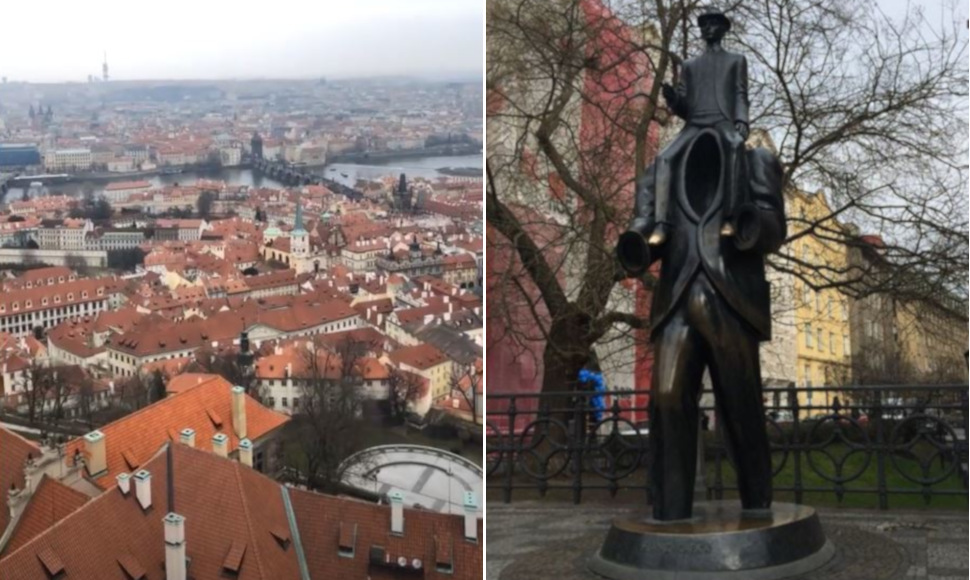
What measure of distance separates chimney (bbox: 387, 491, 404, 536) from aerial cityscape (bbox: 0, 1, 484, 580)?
0.02m

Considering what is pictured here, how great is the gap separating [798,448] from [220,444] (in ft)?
12.5

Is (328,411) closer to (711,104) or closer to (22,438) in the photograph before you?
(22,438)

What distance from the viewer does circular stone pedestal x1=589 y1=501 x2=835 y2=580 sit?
5.26 m

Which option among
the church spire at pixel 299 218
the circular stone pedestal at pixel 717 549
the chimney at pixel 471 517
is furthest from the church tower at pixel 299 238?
the circular stone pedestal at pixel 717 549

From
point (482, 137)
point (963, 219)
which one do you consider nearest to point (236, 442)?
point (482, 137)

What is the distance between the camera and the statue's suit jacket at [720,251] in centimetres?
570

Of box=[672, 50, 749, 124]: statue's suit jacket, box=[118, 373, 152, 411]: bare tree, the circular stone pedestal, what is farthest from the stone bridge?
the circular stone pedestal

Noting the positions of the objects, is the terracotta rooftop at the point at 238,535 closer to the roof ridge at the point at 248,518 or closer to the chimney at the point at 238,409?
the roof ridge at the point at 248,518

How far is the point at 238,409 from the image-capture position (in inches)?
371

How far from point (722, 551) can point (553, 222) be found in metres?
6.15

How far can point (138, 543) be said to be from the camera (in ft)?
28.6

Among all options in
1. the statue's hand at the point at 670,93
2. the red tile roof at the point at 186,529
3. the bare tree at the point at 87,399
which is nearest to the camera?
the statue's hand at the point at 670,93

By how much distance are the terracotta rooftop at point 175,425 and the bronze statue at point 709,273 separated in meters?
4.31

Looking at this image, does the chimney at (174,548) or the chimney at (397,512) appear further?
the chimney at (397,512)
